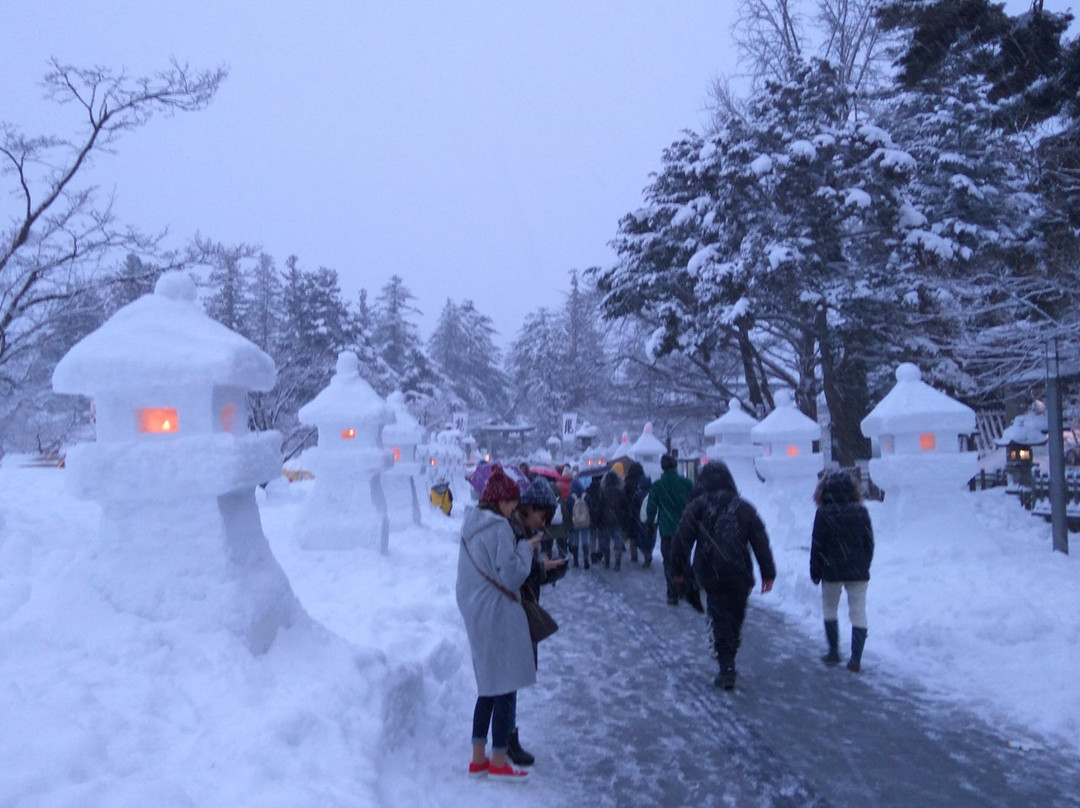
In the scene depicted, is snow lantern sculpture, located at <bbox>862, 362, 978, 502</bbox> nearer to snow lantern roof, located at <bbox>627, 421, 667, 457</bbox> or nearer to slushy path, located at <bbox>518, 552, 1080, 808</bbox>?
slushy path, located at <bbox>518, 552, 1080, 808</bbox>

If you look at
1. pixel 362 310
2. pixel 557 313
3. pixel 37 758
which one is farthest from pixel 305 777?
pixel 557 313

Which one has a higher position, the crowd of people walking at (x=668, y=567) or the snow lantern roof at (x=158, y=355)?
the snow lantern roof at (x=158, y=355)

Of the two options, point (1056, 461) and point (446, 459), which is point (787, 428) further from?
point (446, 459)

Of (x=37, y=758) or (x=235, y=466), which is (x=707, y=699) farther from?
(x=37, y=758)

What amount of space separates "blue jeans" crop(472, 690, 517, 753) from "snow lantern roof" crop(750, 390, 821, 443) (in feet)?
35.5

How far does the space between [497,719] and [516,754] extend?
1.19ft

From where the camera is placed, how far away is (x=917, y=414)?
11133mm

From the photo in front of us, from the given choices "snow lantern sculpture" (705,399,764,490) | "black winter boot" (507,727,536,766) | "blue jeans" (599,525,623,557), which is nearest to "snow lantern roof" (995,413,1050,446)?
"snow lantern sculpture" (705,399,764,490)

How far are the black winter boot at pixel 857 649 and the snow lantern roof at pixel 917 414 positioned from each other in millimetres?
5107

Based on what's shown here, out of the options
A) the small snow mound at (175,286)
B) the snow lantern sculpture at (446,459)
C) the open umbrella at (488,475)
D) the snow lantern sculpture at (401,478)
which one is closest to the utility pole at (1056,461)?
the open umbrella at (488,475)

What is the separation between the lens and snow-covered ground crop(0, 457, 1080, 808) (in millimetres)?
3656

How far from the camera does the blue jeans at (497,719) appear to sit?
4758mm

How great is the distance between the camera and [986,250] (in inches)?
695

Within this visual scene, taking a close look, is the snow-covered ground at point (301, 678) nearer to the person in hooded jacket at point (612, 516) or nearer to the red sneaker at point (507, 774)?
the red sneaker at point (507, 774)
